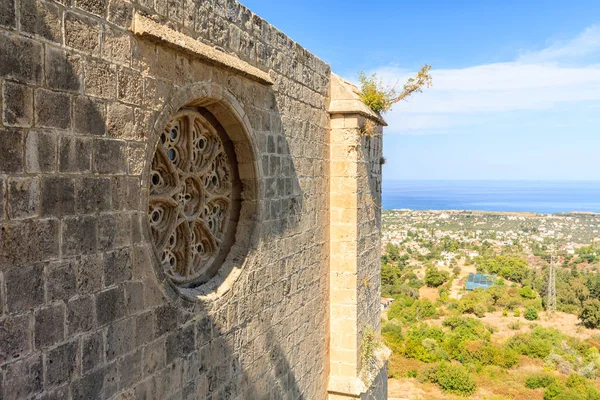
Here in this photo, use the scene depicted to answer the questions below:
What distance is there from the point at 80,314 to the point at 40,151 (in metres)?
0.82

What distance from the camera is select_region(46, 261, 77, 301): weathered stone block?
7.11ft

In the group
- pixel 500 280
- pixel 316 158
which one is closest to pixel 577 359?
pixel 500 280

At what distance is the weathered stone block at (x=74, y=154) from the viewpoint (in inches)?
87.1

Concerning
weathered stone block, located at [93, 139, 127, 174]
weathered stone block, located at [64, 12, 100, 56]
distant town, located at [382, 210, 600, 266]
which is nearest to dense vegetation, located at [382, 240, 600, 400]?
distant town, located at [382, 210, 600, 266]

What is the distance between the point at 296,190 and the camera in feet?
16.1

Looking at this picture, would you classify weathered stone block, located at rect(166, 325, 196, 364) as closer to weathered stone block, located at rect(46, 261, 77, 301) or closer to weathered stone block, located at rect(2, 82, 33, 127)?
weathered stone block, located at rect(46, 261, 77, 301)

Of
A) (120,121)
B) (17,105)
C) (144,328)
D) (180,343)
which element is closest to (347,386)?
(180,343)

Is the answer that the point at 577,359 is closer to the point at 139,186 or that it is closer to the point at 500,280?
the point at 500,280

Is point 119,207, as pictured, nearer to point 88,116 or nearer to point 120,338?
point 88,116

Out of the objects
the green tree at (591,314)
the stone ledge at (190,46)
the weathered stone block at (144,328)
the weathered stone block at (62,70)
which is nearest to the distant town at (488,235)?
the green tree at (591,314)

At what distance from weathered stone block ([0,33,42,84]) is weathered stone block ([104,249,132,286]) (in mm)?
955

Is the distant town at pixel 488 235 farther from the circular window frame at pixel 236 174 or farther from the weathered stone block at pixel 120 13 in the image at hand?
the weathered stone block at pixel 120 13

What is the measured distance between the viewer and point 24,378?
6.70ft

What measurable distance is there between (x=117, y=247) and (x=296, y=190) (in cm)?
254
